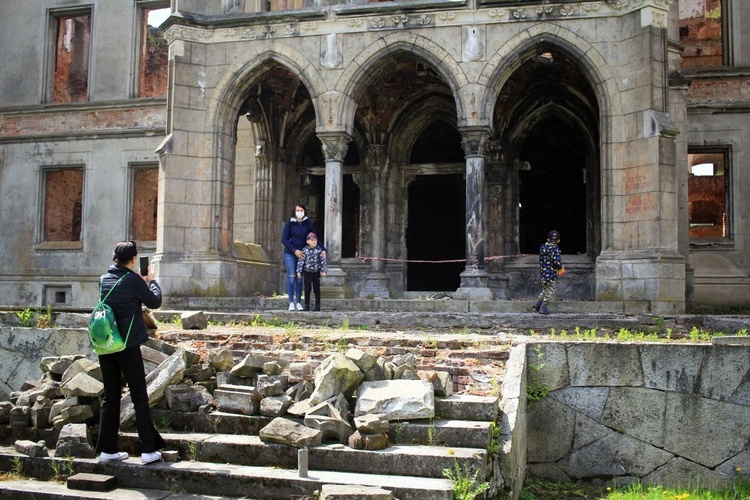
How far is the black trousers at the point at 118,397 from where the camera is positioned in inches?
239

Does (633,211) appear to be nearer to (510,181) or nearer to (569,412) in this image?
(510,181)

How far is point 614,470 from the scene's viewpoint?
7.95 meters

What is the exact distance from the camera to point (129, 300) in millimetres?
6207

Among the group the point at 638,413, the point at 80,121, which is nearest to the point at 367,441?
the point at 638,413

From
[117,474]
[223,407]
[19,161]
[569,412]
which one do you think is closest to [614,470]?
[569,412]

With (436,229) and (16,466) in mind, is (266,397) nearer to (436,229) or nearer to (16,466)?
(16,466)

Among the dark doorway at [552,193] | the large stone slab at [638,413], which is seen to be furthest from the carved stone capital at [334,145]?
the large stone slab at [638,413]

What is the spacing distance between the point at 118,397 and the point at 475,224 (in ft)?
29.1

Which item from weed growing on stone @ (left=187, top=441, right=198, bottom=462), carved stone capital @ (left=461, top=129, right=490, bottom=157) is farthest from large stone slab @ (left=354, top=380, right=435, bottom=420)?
carved stone capital @ (left=461, top=129, right=490, bottom=157)

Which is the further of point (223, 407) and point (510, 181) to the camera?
point (510, 181)

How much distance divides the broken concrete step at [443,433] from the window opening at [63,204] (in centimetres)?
1680

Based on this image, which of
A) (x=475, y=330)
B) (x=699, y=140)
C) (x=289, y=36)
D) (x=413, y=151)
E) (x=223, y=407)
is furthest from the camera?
(x=413, y=151)

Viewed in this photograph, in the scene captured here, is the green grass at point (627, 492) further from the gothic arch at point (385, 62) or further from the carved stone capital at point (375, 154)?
the carved stone capital at point (375, 154)

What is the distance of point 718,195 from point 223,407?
50.0 ft
